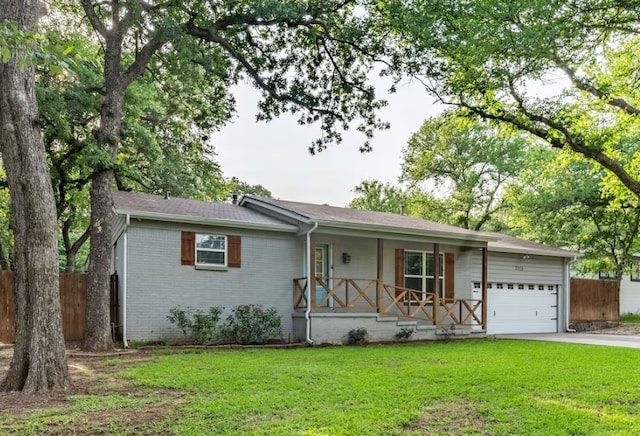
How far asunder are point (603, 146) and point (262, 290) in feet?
33.5

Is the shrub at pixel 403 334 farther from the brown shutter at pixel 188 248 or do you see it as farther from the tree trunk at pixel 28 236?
the tree trunk at pixel 28 236

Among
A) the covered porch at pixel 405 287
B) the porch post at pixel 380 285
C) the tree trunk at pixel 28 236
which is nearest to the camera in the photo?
the tree trunk at pixel 28 236

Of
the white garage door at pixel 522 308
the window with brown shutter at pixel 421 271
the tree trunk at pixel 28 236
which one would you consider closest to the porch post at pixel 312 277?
the window with brown shutter at pixel 421 271

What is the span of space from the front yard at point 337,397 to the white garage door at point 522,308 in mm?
6668

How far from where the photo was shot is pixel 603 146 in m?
14.3

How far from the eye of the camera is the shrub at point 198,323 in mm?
10867

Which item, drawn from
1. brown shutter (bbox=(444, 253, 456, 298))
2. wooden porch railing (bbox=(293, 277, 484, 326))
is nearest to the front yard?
wooden porch railing (bbox=(293, 277, 484, 326))

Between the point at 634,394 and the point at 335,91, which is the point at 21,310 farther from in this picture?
the point at 335,91

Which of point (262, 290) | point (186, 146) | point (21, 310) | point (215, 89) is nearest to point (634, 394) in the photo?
point (21, 310)

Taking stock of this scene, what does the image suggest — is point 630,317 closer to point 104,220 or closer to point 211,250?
point 211,250

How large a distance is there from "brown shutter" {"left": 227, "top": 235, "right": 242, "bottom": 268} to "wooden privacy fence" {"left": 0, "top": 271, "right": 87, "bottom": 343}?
329cm

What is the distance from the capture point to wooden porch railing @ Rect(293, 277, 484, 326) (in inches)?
499

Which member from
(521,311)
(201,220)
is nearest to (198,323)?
(201,220)

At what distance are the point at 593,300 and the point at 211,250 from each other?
14520 mm
